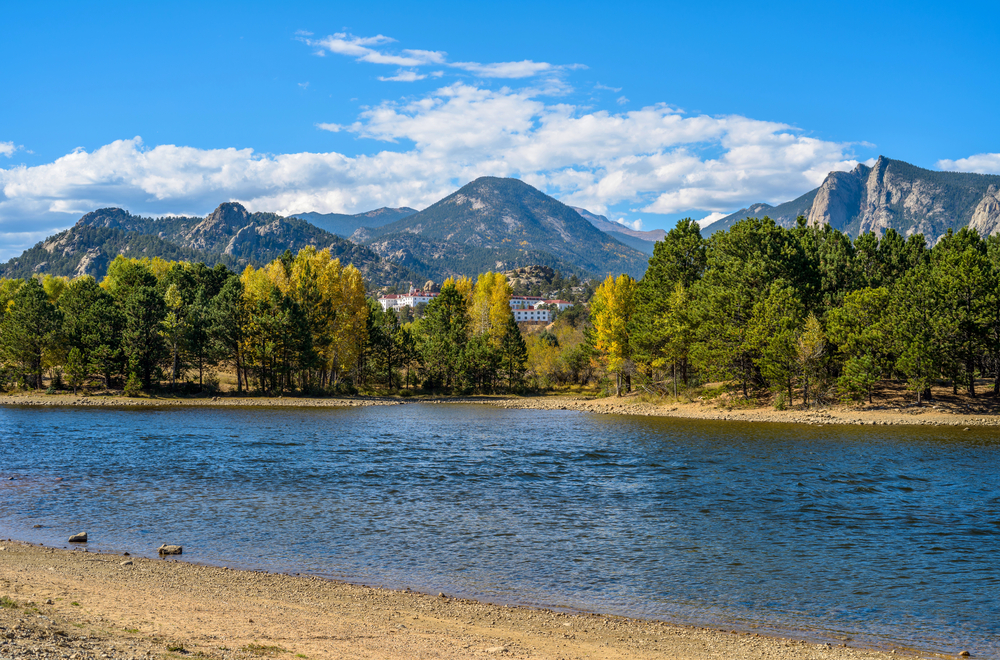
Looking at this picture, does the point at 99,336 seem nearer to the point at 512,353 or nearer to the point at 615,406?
the point at 512,353

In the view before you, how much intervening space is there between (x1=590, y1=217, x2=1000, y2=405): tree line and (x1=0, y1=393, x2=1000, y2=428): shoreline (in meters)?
2.39

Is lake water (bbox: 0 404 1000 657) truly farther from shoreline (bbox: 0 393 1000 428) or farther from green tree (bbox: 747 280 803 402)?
green tree (bbox: 747 280 803 402)

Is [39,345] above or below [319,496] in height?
above

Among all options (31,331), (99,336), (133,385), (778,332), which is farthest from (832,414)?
(31,331)

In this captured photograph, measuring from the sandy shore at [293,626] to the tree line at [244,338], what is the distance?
64.7 m

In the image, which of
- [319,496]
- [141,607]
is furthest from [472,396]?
[141,607]

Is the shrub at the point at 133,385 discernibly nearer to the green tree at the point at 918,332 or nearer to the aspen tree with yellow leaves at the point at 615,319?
the aspen tree with yellow leaves at the point at 615,319

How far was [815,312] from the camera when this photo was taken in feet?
212

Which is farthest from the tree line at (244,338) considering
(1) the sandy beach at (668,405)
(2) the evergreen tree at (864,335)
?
(2) the evergreen tree at (864,335)

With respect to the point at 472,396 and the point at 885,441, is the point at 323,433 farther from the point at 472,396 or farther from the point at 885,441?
the point at 472,396

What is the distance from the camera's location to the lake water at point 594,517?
1498 cm

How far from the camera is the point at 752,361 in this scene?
6222 cm

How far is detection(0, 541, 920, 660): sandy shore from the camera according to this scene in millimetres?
10578

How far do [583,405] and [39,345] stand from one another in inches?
2543
